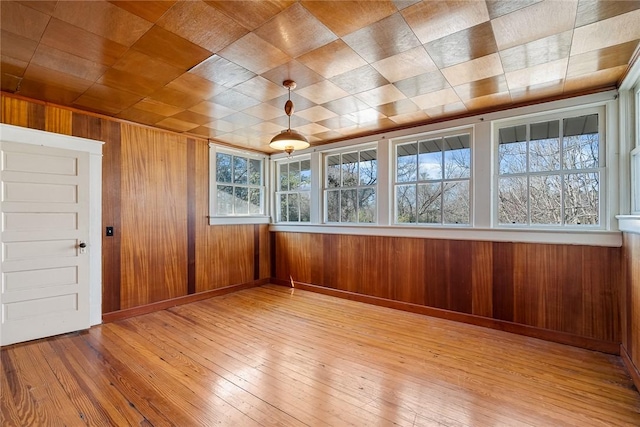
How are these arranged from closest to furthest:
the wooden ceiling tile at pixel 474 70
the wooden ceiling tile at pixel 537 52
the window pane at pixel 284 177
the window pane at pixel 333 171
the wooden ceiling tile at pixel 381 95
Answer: the wooden ceiling tile at pixel 537 52 < the wooden ceiling tile at pixel 474 70 < the wooden ceiling tile at pixel 381 95 < the window pane at pixel 333 171 < the window pane at pixel 284 177

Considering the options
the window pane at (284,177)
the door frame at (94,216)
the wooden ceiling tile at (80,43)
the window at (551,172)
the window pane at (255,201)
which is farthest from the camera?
the window pane at (284,177)

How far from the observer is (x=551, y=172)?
3279 mm

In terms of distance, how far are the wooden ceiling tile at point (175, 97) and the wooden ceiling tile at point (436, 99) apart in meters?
2.34

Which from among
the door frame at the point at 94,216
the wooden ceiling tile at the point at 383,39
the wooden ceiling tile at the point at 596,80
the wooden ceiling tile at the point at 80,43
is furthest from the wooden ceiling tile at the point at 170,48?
the wooden ceiling tile at the point at 596,80

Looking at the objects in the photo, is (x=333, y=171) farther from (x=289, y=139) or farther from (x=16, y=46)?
(x=16, y=46)

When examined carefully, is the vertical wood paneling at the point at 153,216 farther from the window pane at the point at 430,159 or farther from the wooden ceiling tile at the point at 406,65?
the window pane at the point at 430,159

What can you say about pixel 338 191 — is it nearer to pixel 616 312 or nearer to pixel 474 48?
pixel 474 48

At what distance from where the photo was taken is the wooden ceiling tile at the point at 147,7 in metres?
1.79

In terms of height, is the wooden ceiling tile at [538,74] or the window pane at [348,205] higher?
the wooden ceiling tile at [538,74]

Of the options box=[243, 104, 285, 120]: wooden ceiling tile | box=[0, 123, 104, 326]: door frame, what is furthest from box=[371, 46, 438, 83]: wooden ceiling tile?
box=[0, 123, 104, 326]: door frame

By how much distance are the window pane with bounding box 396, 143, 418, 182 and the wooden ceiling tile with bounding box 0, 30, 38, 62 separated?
3.94 meters

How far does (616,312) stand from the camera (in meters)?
2.88

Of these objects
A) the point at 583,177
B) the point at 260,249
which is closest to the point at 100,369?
the point at 260,249

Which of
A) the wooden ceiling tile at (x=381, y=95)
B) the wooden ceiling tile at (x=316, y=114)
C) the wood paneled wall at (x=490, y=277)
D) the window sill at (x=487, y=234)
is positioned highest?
the wooden ceiling tile at (x=381, y=95)
